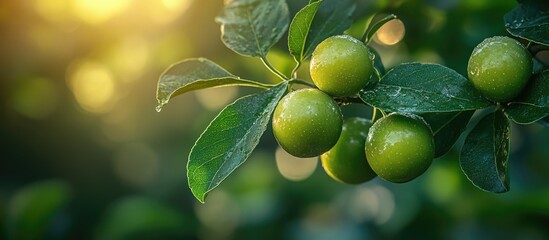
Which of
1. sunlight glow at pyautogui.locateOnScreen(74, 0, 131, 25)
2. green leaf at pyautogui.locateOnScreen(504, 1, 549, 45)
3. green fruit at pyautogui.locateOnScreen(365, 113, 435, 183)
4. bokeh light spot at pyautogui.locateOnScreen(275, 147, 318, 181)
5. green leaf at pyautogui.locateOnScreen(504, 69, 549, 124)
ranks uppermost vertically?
green leaf at pyautogui.locateOnScreen(504, 1, 549, 45)

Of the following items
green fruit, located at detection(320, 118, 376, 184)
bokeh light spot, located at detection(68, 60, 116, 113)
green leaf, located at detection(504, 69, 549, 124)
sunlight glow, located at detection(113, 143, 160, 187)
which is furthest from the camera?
sunlight glow, located at detection(113, 143, 160, 187)

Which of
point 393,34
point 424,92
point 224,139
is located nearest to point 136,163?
point 393,34

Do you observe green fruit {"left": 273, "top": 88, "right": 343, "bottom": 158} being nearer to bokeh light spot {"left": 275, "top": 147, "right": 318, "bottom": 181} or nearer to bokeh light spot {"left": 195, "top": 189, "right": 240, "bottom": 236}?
bokeh light spot {"left": 195, "top": 189, "right": 240, "bottom": 236}

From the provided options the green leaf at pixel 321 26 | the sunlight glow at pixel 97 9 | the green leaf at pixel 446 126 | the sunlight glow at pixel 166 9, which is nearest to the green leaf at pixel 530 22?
the green leaf at pixel 446 126

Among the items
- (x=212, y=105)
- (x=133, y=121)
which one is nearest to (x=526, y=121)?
(x=212, y=105)

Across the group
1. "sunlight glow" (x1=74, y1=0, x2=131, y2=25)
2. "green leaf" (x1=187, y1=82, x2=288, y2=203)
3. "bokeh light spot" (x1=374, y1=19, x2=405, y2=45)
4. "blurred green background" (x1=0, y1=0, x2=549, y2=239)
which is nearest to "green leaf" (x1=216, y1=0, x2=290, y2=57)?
"green leaf" (x1=187, y1=82, x2=288, y2=203)

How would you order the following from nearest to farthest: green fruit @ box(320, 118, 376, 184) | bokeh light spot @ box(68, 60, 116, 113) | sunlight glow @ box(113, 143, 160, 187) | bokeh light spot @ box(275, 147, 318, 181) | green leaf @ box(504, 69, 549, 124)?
green leaf @ box(504, 69, 549, 124), green fruit @ box(320, 118, 376, 184), bokeh light spot @ box(68, 60, 116, 113), bokeh light spot @ box(275, 147, 318, 181), sunlight glow @ box(113, 143, 160, 187)

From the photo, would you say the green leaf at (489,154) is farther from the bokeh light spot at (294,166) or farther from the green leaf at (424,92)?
the bokeh light spot at (294,166)

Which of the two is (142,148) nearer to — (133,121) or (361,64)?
(133,121)
